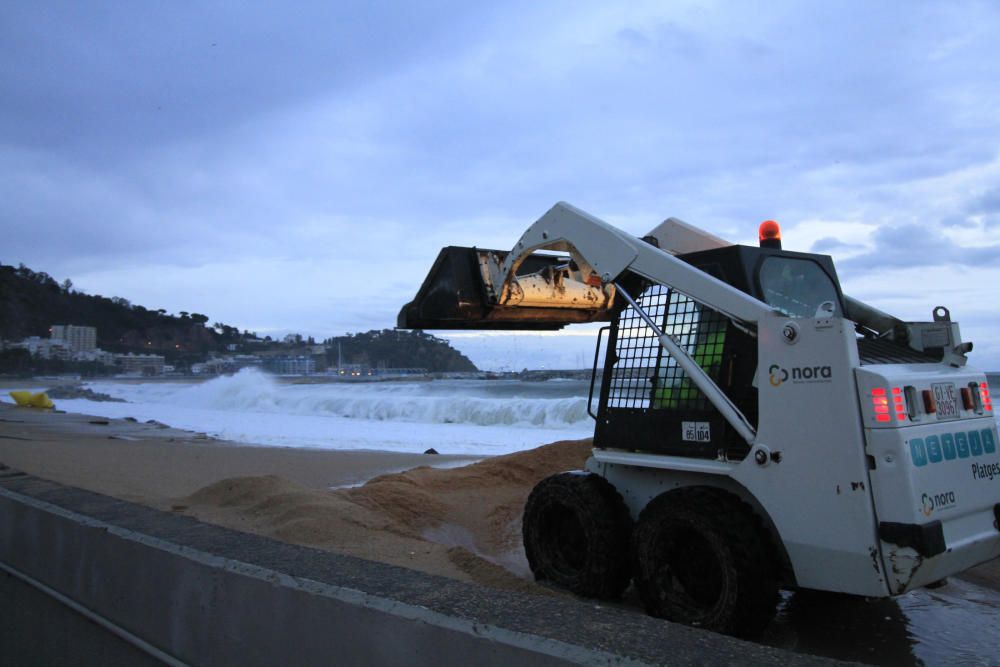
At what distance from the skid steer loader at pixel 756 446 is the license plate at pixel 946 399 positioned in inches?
0.7

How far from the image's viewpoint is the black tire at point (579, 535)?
518cm

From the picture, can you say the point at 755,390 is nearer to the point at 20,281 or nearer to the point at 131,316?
the point at 20,281

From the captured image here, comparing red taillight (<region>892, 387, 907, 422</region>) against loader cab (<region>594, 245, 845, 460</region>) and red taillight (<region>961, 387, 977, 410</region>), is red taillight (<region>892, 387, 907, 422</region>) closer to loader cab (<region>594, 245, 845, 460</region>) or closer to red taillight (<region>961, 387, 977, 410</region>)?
loader cab (<region>594, 245, 845, 460</region>)

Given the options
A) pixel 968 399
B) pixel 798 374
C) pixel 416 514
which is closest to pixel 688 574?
pixel 798 374

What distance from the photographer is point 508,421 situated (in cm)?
2805

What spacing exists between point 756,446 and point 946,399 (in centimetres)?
115

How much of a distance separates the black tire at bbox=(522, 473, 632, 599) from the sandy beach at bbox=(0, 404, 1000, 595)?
265 millimetres

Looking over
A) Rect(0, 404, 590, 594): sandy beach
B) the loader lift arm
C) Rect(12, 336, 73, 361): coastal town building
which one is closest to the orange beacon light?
the loader lift arm

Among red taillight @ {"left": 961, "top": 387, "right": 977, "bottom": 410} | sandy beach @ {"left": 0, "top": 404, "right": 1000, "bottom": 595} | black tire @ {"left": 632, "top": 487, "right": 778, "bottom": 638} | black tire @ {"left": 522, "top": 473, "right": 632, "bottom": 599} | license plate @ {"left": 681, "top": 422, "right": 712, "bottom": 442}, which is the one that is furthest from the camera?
sandy beach @ {"left": 0, "top": 404, "right": 1000, "bottom": 595}

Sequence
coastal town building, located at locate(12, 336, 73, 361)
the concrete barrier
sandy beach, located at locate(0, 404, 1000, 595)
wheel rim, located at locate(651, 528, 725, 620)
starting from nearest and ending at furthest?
1. the concrete barrier
2. wheel rim, located at locate(651, 528, 725, 620)
3. sandy beach, located at locate(0, 404, 1000, 595)
4. coastal town building, located at locate(12, 336, 73, 361)

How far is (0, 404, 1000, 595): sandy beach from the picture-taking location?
670 cm

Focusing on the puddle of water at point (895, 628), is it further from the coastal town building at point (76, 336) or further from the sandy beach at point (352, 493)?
the coastal town building at point (76, 336)

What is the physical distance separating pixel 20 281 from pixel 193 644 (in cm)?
16655

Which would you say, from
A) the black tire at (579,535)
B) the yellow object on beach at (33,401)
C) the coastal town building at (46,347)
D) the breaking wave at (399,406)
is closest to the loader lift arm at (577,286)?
the black tire at (579,535)
